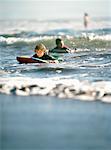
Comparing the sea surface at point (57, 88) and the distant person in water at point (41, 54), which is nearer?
the sea surface at point (57, 88)

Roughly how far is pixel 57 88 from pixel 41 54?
0.22 meters

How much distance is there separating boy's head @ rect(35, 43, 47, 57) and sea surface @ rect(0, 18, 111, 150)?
0.10ft

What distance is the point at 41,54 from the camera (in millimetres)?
1837

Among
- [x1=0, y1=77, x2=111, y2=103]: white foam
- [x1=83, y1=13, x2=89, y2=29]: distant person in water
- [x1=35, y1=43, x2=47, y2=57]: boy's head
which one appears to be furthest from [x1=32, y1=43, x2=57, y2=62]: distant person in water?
[x1=83, y1=13, x2=89, y2=29]: distant person in water

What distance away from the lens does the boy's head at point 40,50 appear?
184cm

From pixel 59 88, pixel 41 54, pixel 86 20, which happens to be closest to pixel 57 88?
pixel 59 88

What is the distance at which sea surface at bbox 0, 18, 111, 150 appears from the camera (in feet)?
4.88

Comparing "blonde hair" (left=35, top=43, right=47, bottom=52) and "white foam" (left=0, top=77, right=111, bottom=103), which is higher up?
"blonde hair" (left=35, top=43, right=47, bottom=52)

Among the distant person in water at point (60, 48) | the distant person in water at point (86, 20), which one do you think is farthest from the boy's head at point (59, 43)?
the distant person in water at point (86, 20)

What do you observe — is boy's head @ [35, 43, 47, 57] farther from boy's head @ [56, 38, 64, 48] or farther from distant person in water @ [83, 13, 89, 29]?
A: distant person in water @ [83, 13, 89, 29]

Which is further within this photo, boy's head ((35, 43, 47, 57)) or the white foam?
boy's head ((35, 43, 47, 57))

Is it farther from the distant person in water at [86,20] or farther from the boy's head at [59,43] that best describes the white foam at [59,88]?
the distant person in water at [86,20]

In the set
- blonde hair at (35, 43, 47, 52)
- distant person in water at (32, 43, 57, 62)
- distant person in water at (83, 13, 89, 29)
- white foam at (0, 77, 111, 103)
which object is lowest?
white foam at (0, 77, 111, 103)

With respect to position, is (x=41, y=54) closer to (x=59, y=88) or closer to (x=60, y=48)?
(x=60, y=48)
